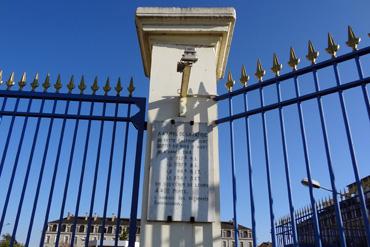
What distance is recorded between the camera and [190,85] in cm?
334

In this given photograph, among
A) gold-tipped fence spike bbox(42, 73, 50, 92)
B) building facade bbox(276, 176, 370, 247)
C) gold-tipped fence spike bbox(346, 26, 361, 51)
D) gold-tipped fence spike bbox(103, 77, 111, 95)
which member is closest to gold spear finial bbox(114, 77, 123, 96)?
gold-tipped fence spike bbox(103, 77, 111, 95)

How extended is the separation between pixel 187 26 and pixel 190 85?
25.5 inches

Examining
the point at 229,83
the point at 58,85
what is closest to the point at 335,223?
the point at 229,83

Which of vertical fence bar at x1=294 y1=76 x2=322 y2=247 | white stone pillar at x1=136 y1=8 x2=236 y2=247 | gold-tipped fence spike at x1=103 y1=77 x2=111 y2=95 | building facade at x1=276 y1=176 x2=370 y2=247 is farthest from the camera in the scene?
building facade at x1=276 y1=176 x2=370 y2=247

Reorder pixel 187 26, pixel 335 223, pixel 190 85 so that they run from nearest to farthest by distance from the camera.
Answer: pixel 190 85
pixel 187 26
pixel 335 223

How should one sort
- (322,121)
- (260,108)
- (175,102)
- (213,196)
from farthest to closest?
(175,102), (260,108), (213,196), (322,121)

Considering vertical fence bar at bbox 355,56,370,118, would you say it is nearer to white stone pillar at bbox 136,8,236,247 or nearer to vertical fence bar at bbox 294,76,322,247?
vertical fence bar at bbox 294,76,322,247

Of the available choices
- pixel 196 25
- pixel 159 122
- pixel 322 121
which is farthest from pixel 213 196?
pixel 196 25

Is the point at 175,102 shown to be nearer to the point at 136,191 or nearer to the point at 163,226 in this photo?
the point at 136,191

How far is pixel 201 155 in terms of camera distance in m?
3.04

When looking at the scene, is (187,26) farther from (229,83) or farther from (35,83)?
(35,83)

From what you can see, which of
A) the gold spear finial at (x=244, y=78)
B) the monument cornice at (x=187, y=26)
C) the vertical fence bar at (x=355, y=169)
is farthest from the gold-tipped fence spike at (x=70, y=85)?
the vertical fence bar at (x=355, y=169)

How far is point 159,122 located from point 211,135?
0.51 meters

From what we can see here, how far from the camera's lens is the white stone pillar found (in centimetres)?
278
